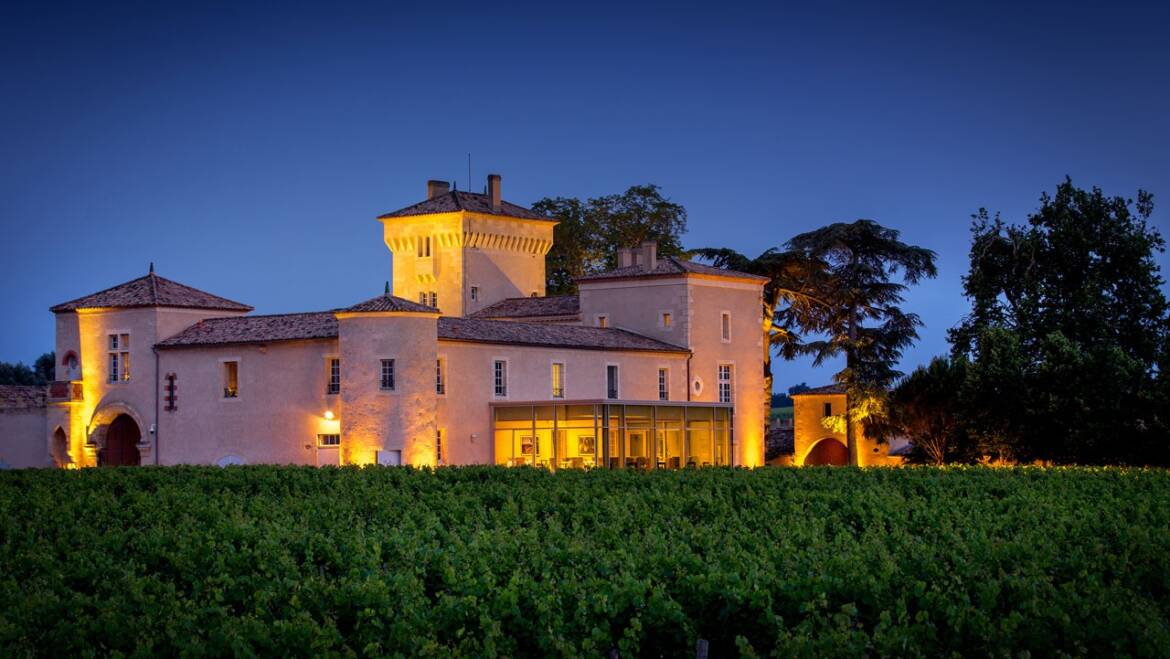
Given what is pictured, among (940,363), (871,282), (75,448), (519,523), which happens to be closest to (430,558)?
(519,523)

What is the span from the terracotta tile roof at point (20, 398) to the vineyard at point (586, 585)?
87.4ft

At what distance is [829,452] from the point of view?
214ft

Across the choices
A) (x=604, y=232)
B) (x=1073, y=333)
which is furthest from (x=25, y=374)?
(x=1073, y=333)

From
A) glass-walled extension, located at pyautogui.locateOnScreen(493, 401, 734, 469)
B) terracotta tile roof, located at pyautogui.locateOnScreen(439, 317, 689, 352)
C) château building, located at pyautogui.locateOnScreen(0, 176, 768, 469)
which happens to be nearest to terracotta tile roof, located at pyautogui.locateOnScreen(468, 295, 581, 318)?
château building, located at pyautogui.locateOnScreen(0, 176, 768, 469)

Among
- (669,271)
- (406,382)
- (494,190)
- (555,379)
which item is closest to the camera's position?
(406,382)

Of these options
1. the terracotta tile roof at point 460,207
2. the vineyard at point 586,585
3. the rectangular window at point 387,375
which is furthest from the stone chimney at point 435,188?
the vineyard at point 586,585

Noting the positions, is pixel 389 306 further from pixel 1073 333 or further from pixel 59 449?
pixel 1073 333

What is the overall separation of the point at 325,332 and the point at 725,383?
54.1 feet

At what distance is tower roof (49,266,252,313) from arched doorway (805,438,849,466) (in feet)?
88.2

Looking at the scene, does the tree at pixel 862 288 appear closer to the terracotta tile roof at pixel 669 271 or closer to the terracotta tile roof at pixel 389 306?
the terracotta tile roof at pixel 669 271

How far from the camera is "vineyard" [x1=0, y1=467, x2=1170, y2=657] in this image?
45.5 feet

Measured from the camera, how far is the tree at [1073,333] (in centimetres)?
4553

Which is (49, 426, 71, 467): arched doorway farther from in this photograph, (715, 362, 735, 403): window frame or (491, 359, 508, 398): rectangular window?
(715, 362, 735, 403): window frame

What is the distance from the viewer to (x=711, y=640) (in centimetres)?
1541
